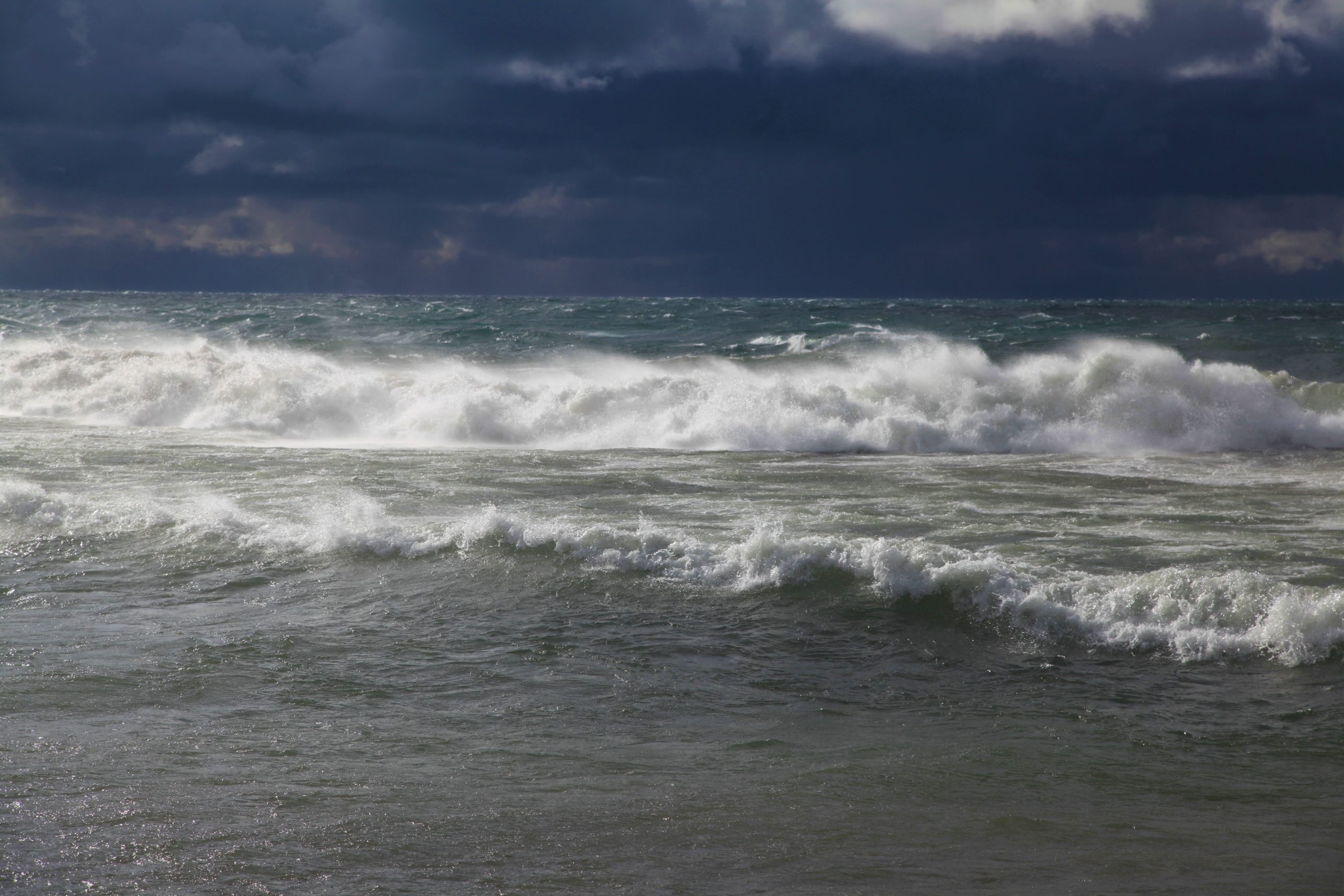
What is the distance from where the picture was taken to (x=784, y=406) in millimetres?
17547

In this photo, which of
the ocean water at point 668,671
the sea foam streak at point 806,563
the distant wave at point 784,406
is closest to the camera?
the ocean water at point 668,671

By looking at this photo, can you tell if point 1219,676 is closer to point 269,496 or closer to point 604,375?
point 269,496

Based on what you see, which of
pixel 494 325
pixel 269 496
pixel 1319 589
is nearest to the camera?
pixel 1319 589

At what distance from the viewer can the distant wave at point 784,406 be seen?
1677 centimetres

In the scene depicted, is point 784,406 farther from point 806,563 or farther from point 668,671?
point 668,671


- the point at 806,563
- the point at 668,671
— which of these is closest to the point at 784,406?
the point at 806,563

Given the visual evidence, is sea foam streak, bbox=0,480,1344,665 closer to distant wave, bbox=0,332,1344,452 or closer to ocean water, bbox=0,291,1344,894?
ocean water, bbox=0,291,1344,894

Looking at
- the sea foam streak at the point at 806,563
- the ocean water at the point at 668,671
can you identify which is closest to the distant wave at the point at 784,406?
the ocean water at the point at 668,671

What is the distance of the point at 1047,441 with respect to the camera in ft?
54.9

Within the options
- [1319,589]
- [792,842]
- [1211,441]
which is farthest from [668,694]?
[1211,441]

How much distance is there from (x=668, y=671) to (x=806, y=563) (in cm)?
203

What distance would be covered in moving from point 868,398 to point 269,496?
10616 millimetres

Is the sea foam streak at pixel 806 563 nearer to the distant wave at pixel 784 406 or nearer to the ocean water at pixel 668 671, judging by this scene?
the ocean water at pixel 668 671

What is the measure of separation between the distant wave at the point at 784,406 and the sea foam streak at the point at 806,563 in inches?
293
